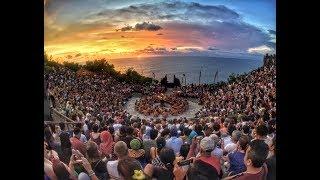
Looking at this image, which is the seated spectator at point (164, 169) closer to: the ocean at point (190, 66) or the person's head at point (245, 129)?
the person's head at point (245, 129)

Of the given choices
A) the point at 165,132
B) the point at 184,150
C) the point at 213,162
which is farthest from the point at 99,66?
the point at 213,162

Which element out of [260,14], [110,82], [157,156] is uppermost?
[260,14]

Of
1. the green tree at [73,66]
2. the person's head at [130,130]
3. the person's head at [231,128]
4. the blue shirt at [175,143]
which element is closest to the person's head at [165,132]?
the blue shirt at [175,143]

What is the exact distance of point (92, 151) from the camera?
12508 millimetres

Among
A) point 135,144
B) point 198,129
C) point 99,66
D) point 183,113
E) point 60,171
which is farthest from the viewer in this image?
point 99,66

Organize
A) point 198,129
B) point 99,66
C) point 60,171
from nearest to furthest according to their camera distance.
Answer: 1. point 198,129
2. point 60,171
3. point 99,66

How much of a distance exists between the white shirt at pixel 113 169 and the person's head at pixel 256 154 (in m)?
1.88

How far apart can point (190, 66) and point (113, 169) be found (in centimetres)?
196

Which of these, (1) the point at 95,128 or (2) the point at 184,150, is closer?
(2) the point at 184,150

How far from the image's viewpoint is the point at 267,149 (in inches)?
484

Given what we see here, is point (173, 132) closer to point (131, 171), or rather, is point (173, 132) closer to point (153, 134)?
point (153, 134)

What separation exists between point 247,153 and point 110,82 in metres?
2.45
